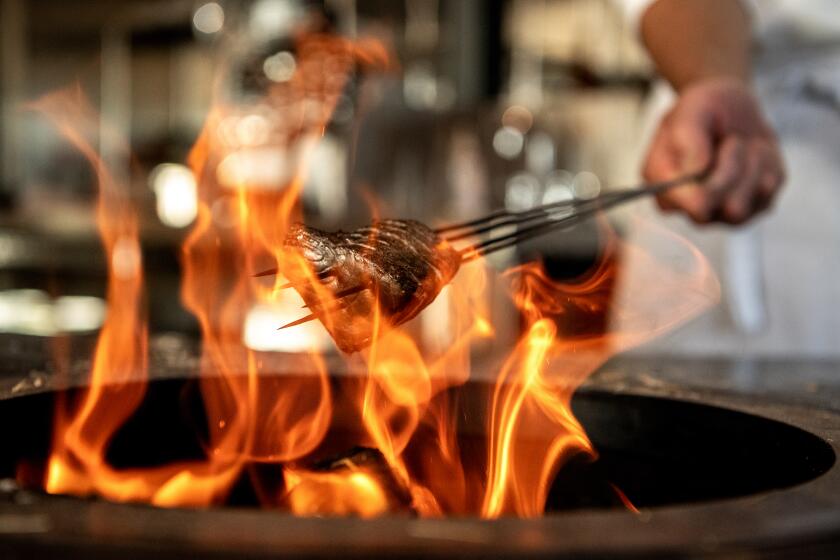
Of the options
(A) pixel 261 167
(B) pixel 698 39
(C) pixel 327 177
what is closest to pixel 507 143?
(C) pixel 327 177

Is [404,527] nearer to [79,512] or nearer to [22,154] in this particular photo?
[79,512]

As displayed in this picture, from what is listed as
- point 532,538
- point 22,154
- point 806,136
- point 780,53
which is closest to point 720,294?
point 806,136

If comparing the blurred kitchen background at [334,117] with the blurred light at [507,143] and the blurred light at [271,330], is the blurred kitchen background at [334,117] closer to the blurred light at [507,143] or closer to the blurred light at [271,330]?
the blurred light at [507,143]

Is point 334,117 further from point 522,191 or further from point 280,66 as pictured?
point 522,191

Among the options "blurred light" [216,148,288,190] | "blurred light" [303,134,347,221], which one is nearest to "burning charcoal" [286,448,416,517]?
"blurred light" [303,134,347,221]

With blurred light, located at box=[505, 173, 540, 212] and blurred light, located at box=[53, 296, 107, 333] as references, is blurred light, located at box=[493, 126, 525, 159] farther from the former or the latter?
blurred light, located at box=[53, 296, 107, 333]

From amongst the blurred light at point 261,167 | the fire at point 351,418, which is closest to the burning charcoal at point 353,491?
the fire at point 351,418
